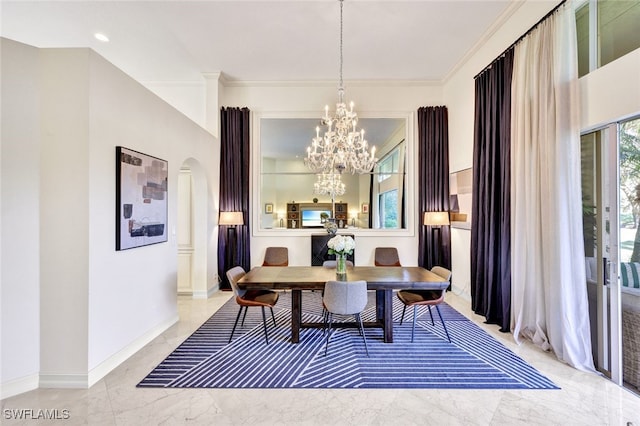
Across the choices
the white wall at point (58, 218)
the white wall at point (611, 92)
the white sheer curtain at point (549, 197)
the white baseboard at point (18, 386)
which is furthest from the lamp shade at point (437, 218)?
the white baseboard at point (18, 386)

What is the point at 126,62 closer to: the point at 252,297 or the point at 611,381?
the point at 252,297

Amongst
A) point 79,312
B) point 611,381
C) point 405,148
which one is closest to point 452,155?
point 405,148

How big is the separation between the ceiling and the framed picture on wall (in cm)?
211

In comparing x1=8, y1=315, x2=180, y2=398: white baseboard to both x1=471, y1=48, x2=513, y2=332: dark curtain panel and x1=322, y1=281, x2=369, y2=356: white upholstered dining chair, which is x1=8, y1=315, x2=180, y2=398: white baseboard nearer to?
x1=322, y1=281, x2=369, y2=356: white upholstered dining chair

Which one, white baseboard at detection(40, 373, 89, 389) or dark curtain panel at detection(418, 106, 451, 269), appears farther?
dark curtain panel at detection(418, 106, 451, 269)

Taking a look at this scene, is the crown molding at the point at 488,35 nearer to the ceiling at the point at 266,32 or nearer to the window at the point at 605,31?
the ceiling at the point at 266,32

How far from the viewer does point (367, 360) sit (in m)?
2.71

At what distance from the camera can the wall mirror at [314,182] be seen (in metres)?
5.51

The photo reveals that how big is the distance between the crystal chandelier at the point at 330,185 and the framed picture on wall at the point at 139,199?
2.85 metres

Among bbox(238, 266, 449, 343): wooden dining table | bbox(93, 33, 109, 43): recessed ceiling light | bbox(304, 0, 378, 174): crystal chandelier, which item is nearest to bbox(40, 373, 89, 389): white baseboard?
bbox(238, 266, 449, 343): wooden dining table

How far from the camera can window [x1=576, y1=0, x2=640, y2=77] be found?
223cm

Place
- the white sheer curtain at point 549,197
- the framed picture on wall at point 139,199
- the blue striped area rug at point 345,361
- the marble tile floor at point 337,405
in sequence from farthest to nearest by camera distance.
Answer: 1. the framed picture on wall at point 139,199
2. the white sheer curtain at point 549,197
3. the blue striped area rug at point 345,361
4. the marble tile floor at point 337,405

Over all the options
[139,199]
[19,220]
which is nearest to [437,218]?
[139,199]

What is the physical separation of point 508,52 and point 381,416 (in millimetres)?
4238
